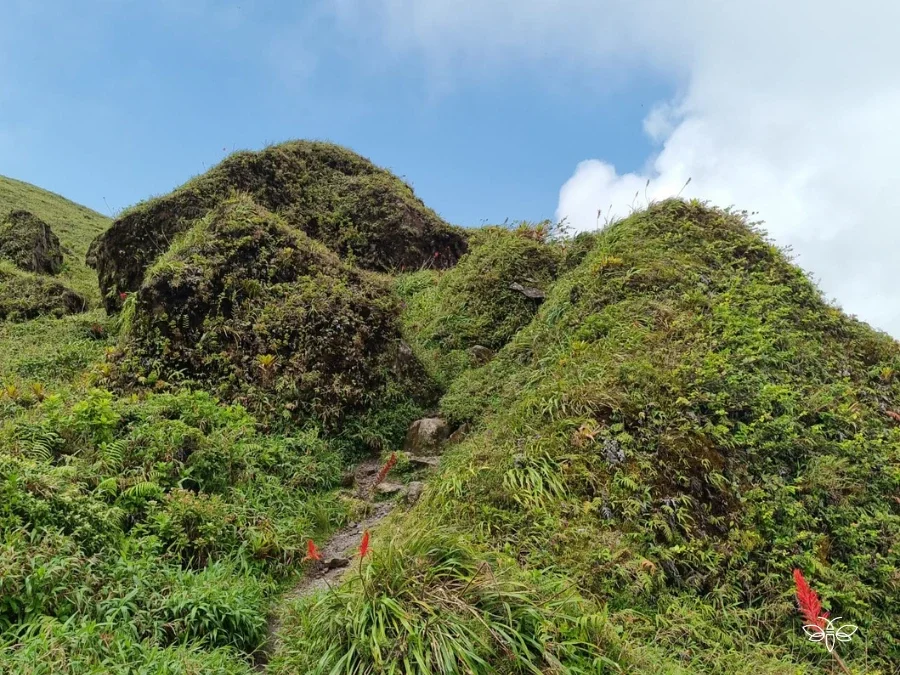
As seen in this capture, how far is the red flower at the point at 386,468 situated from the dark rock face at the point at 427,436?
55cm

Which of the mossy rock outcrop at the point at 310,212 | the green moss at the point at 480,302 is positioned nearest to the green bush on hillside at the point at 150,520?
the green moss at the point at 480,302

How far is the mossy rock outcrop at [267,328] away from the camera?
771 cm

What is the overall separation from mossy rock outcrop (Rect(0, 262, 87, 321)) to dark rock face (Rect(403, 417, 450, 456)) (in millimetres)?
11056

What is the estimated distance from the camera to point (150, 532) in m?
4.74

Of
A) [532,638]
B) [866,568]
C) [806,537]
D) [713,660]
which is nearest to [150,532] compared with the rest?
[532,638]

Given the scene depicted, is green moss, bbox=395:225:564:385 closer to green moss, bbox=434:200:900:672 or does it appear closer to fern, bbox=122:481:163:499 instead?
green moss, bbox=434:200:900:672

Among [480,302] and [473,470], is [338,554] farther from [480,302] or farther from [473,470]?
[480,302]

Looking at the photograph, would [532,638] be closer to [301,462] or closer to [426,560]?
[426,560]

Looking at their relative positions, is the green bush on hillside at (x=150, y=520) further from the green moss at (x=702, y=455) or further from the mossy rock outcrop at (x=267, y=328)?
the green moss at (x=702, y=455)

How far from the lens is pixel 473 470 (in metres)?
5.18

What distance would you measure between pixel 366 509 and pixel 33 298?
494 inches

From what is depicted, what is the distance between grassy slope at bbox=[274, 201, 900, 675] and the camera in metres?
3.34

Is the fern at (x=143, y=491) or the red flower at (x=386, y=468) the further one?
the red flower at (x=386, y=468)

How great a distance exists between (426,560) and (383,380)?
197 inches
